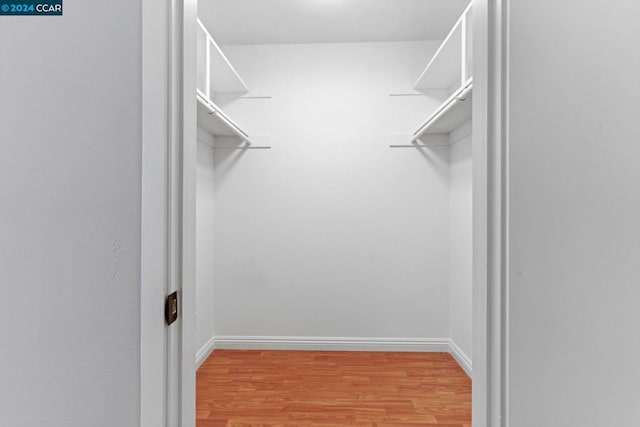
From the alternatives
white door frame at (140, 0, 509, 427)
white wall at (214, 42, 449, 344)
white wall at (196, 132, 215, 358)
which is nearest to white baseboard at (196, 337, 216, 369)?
white wall at (196, 132, 215, 358)

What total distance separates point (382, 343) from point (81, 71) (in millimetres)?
2922

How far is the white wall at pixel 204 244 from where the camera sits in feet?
9.34

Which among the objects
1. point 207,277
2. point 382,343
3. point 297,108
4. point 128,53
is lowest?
point 382,343

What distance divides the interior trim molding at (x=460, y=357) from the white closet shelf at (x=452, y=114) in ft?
5.47

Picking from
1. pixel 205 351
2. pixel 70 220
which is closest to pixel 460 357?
pixel 205 351

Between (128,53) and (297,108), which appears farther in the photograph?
(297,108)

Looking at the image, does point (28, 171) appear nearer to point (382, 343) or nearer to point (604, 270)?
point (604, 270)

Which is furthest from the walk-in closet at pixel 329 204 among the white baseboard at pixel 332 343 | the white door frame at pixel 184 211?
the white door frame at pixel 184 211

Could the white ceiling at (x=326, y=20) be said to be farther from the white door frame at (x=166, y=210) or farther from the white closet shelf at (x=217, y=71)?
the white door frame at (x=166, y=210)

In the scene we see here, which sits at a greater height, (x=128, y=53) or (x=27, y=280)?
(x=128, y=53)

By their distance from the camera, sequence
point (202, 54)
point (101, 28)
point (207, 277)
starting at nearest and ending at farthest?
1. point (101, 28)
2. point (202, 54)
3. point (207, 277)

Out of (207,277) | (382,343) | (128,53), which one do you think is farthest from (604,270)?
(207,277)

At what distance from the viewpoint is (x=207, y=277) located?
303 centimetres

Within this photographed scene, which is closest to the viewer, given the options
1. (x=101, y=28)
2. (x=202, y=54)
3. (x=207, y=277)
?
(x=101, y=28)
